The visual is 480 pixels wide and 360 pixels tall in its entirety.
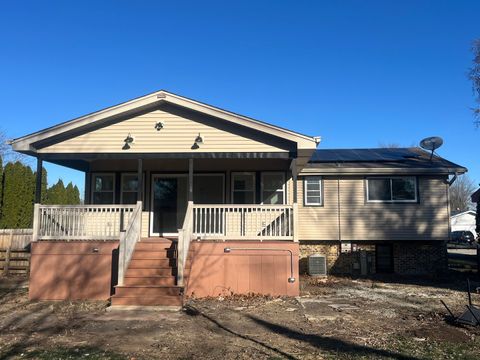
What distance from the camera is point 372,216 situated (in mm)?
15758

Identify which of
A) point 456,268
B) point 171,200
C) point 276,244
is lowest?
point 456,268

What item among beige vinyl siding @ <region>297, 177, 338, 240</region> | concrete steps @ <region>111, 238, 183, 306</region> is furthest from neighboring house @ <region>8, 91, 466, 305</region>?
beige vinyl siding @ <region>297, 177, 338, 240</region>

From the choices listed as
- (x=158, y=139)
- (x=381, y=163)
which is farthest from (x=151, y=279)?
(x=381, y=163)

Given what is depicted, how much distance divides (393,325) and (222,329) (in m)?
3.13

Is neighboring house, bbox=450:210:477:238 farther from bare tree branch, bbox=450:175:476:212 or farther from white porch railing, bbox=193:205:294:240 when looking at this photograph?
white porch railing, bbox=193:205:294:240

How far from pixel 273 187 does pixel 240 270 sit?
12.9 feet

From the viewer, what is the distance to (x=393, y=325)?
25.8 ft

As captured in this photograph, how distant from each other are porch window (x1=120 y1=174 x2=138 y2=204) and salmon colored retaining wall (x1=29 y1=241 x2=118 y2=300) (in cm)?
329

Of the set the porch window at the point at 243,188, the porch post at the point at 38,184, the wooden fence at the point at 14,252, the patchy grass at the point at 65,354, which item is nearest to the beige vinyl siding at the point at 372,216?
the porch window at the point at 243,188

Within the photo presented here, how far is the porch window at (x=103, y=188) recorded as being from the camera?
14312mm

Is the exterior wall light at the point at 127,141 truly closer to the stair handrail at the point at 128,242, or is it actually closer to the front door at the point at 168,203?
the stair handrail at the point at 128,242

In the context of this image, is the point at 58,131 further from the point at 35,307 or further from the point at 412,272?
the point at 412,272

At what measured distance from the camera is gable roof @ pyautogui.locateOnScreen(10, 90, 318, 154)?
37.4ft

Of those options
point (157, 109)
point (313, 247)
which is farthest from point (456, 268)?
point (157, 109)
